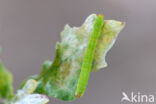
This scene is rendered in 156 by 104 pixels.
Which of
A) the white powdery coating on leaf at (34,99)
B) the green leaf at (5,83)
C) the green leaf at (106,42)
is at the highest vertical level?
the green leaf at (106,42)

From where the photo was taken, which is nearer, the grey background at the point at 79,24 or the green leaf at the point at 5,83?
the green leaf at the point at 5,83

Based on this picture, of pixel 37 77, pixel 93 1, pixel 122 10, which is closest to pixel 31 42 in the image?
pixel 93 1

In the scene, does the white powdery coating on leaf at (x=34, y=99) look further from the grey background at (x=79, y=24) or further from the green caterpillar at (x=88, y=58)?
the grey background at (x=79, y=24)

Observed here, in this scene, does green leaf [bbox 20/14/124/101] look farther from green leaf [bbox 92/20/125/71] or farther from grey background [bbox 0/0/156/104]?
grey background [bbox 0/0/156/104]

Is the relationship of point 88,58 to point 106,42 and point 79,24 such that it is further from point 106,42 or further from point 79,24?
point 79,24

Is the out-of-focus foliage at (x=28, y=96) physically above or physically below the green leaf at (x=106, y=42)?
below

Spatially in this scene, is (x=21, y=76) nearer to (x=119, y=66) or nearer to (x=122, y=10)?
(x=119, y=66)

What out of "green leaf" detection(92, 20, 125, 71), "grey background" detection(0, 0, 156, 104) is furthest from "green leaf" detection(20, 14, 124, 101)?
"grey background" detection(0, 0, 156, 104)

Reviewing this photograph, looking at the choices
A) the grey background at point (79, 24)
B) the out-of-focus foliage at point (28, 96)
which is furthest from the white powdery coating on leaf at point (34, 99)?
the grey background at point (79, 24)
